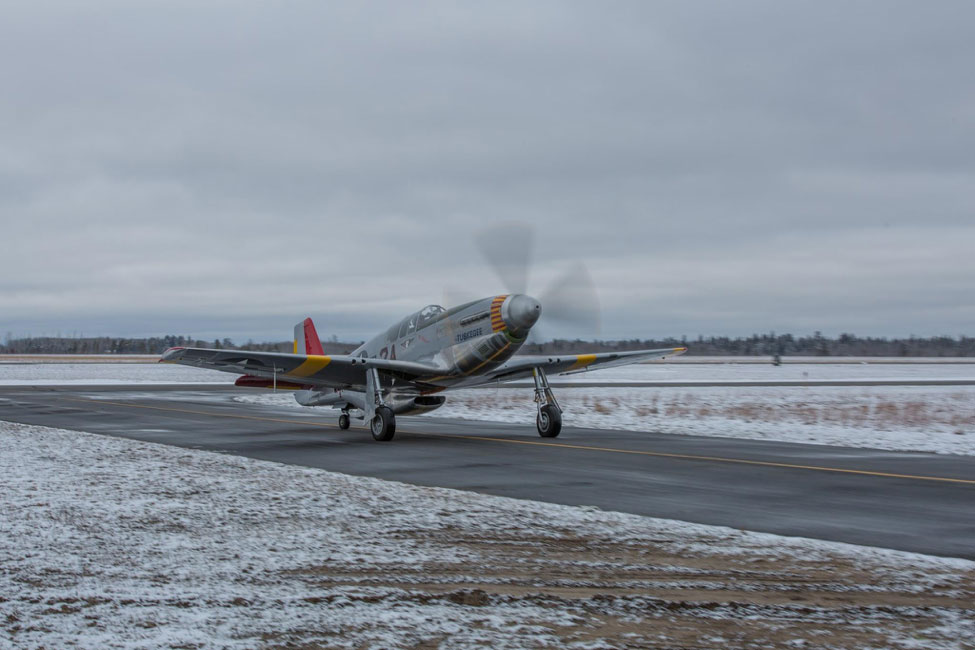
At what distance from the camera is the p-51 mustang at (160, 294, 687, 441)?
17.5 m

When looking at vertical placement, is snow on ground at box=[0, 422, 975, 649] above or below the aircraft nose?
below

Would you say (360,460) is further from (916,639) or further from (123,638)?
(916,639)

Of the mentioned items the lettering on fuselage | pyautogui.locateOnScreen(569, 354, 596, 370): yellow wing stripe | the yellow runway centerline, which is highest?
the lettering on fuselage

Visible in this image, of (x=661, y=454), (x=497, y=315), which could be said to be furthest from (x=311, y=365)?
(x=661, y=454)

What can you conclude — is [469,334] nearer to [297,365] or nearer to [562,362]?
[562,362]

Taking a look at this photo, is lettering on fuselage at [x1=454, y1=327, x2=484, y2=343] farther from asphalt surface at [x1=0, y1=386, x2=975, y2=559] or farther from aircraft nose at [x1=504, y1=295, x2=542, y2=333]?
asphalt surface at [x1=0, y1=386, x2=975, y2=559]

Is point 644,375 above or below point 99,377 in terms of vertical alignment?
above

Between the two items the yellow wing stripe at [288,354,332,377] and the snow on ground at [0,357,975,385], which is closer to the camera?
the yellow wing stripe at [288,354,332,377]

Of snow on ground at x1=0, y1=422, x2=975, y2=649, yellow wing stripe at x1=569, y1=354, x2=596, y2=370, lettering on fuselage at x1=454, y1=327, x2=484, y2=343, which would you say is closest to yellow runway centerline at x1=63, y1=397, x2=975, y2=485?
lettering on fuselage at x1=454, y1=327, x2=484, y2=343

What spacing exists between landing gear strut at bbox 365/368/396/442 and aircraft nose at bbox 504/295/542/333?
357cm

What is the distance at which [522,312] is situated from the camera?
1697 cm

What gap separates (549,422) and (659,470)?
6.26 metres

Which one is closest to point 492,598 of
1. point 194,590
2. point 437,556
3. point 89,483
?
point 437,556

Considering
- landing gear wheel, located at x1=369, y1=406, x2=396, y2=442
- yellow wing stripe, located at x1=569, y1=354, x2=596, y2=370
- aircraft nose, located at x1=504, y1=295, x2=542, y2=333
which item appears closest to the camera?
aircraft nose, located at x1=504, y1=295, x2=542, y2=333
